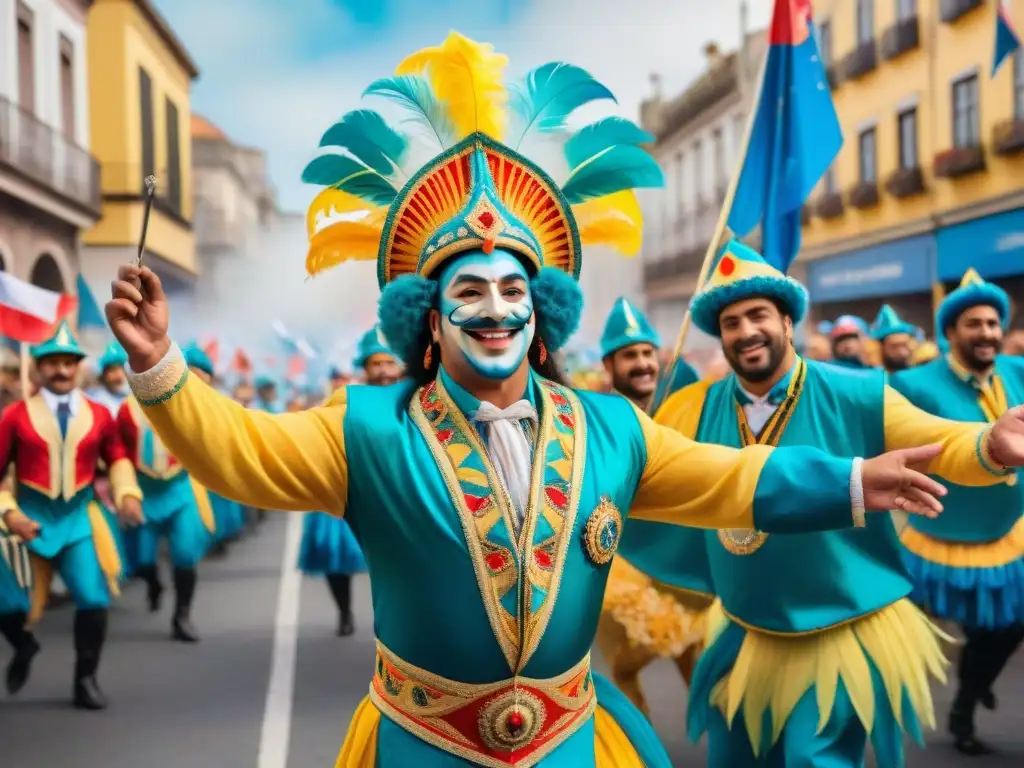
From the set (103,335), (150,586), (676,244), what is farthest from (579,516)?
(676,244)

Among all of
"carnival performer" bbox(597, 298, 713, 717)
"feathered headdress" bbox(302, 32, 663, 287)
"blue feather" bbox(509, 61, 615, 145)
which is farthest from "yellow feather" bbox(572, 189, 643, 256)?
"carnival performer" bbox(597, 298, 713, 717)

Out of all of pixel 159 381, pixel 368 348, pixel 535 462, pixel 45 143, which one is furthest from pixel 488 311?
pixel 45 143

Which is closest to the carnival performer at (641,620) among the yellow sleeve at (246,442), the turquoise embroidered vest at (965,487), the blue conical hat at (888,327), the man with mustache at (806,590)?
the man with mustache at (806,590)

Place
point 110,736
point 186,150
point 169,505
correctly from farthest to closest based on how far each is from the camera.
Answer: point 186,150 < point 169,505 < point 110,736

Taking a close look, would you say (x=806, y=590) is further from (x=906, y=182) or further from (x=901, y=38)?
(x=901, y=38)

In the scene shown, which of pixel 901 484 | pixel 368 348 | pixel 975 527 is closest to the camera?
pixel 901 484

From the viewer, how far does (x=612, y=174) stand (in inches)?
126

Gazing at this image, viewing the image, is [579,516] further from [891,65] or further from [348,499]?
[891,65]

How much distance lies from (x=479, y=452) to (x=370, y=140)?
3.05 ft

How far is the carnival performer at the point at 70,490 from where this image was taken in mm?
6340

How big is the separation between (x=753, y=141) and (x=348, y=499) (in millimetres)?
3316

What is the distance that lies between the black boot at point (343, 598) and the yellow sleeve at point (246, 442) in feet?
17.5

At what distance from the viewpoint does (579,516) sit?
2783mm

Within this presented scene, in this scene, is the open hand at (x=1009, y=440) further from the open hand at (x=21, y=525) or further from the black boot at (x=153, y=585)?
the black boot at (x=153, y=585)
